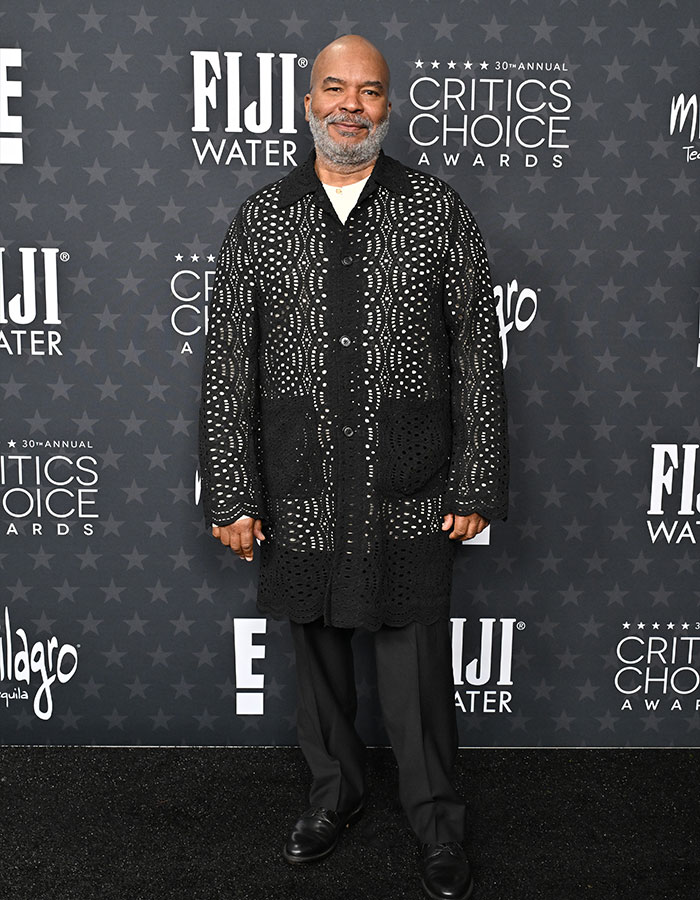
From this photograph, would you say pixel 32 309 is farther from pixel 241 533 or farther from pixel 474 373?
pixel 474 373

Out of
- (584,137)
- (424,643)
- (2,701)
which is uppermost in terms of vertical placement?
(584,137)

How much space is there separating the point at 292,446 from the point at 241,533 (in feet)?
A: 0.65

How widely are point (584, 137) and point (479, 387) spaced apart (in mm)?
697

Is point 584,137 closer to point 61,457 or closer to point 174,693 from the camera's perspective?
point 61,457

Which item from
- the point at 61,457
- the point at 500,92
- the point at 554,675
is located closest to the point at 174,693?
the point at 61,457

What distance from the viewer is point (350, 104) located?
1673 mm

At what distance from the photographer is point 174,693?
229cm

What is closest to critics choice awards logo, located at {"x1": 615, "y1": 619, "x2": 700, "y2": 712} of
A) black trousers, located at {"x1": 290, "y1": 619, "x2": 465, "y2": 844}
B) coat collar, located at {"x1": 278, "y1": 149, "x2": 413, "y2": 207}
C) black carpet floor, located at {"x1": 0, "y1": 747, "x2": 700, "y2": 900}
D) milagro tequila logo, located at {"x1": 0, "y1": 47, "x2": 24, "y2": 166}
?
black carpet floor, located at {"x1": 0, "y1": 747, "x2": 700, "y2": 900}

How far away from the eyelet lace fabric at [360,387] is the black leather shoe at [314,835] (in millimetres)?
453

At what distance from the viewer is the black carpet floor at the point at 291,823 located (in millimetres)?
1794

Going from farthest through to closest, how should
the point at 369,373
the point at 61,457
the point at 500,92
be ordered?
the point at 61,457
the point at 500,92
the point at 369,373

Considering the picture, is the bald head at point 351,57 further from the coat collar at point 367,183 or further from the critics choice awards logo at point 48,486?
the critics choice awards logo at point 48,486

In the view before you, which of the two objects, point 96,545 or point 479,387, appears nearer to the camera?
point 479,387

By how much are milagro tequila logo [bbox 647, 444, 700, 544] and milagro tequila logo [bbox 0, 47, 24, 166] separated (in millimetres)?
1579
